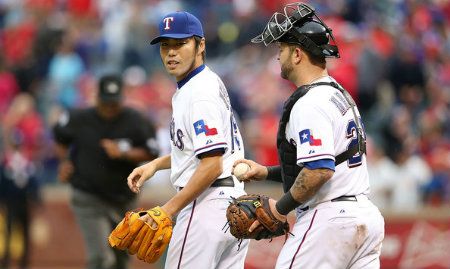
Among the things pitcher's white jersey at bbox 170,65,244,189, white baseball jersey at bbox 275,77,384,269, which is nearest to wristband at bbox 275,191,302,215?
white baseball jersey at bbox 275,77,384,269

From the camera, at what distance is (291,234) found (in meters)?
6.18

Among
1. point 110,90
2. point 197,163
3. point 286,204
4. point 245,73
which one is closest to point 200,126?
point 197,163

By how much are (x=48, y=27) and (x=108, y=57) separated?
3.81ft

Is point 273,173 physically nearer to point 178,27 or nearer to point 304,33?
point 304,33

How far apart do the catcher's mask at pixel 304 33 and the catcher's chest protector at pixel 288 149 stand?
0.22 m

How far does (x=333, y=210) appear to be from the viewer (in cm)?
608

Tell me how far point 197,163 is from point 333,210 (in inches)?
42.5

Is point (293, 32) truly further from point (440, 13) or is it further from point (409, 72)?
point (440, 13)

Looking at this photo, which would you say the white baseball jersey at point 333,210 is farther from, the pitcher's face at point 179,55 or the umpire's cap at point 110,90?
the umpire's cap at point 110,90

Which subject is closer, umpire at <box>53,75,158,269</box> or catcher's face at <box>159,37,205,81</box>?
catcher's face at <box>159,37,205,81</box>

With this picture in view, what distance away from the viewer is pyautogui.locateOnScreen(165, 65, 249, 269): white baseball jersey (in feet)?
21.8

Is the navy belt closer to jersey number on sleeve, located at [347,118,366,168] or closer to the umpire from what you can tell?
jersey number on sleeve, located at [347,118,366,168]

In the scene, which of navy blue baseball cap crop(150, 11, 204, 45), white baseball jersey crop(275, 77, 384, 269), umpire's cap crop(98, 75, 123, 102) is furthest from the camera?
umpire's cap crop(98, 75, 123, 102)

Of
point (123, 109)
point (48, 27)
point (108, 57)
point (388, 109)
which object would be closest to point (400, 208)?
point (388, 109)
